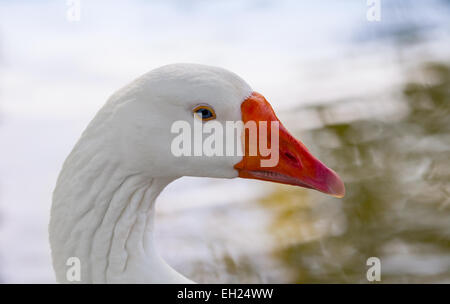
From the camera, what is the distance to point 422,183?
3729 mm

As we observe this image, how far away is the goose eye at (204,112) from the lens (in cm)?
144

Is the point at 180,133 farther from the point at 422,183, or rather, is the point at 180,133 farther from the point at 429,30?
the point at 429,30

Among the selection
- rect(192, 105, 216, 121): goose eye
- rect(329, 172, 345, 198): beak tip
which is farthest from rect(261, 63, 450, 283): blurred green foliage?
rect(192, 105, 216, 121): goose eye

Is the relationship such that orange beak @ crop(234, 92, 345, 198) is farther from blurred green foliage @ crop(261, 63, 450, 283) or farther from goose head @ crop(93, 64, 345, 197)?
blurred green foliage @ crop(261, 63, 450, 283)

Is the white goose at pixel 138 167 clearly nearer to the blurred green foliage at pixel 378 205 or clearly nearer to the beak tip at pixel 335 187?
the beak tip at pixel 335 187

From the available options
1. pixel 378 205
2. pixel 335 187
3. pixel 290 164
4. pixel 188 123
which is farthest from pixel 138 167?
pixel 378 205

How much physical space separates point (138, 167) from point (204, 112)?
0.20m

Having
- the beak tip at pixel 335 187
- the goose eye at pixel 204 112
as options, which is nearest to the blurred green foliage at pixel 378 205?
the beak tip at pixel 335 187

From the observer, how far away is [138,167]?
1454 mm

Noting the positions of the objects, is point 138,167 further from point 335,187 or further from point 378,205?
point 378,205

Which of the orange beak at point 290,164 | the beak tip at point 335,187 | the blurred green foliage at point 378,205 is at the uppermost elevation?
the blurred green foliage at point 378,205

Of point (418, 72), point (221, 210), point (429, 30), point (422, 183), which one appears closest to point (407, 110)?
point (418, 72)

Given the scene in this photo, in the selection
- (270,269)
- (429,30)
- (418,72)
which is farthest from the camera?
(429,30)
